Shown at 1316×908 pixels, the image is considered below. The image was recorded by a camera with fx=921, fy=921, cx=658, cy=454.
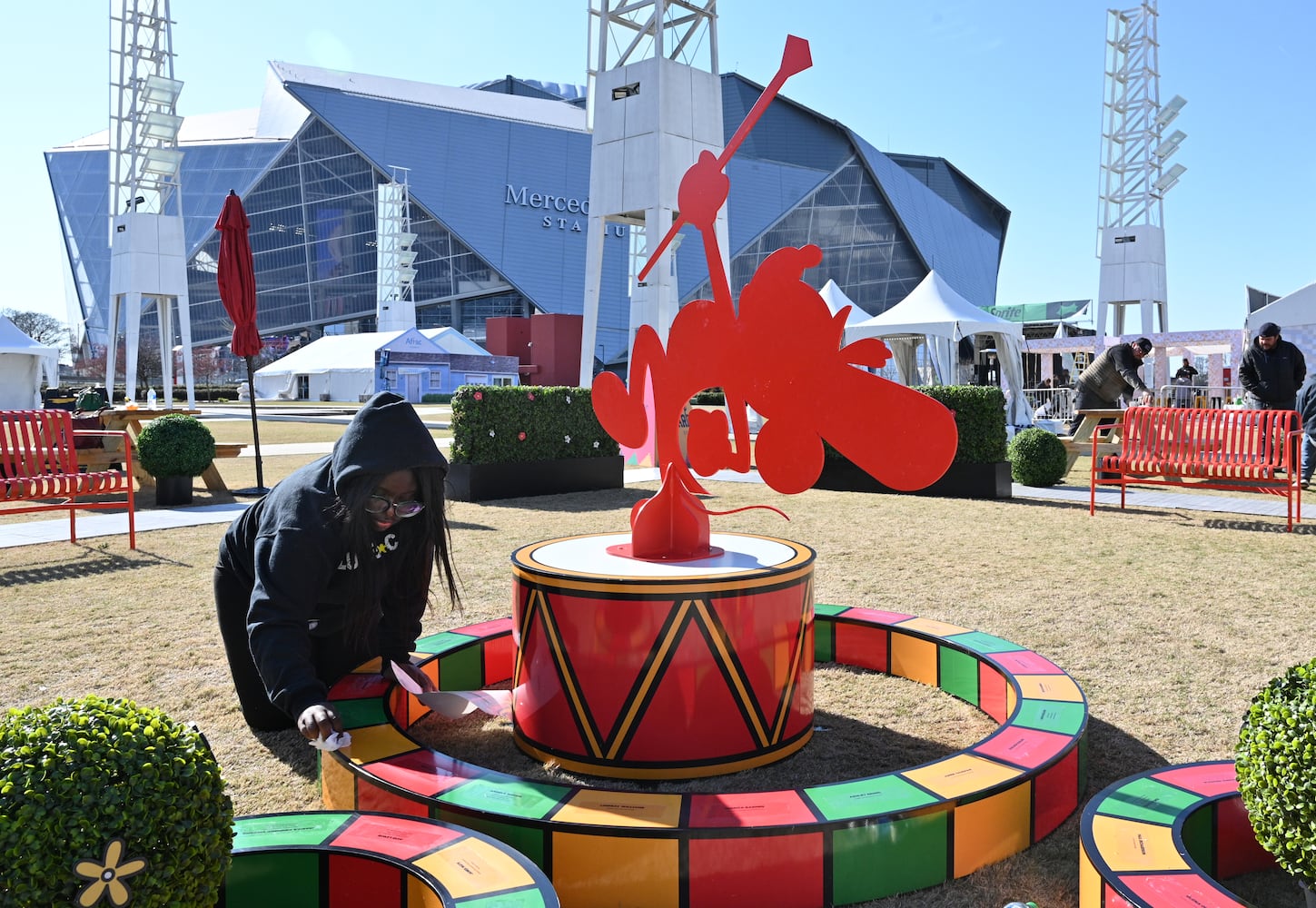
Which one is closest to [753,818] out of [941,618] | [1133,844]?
[1133,844]

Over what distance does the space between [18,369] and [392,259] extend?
32456 mm

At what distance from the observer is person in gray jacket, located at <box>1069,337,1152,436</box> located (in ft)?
35.4

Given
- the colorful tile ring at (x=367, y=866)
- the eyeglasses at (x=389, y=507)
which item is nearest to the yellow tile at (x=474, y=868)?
the colorful tile ring at (x=367, y=866)

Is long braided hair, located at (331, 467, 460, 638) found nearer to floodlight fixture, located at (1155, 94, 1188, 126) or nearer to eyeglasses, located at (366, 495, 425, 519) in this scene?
eyeglasses, located at (366, 495, 425, 519)

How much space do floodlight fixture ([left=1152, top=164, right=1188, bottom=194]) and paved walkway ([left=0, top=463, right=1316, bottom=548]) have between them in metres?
24.2

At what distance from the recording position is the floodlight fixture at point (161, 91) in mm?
24578

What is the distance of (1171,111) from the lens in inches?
1182

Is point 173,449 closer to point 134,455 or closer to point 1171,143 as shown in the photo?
point 134,455

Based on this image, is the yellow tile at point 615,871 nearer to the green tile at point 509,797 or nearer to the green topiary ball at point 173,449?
the green tile at point 509,797

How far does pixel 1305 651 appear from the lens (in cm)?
424

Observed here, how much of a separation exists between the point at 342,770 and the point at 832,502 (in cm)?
797

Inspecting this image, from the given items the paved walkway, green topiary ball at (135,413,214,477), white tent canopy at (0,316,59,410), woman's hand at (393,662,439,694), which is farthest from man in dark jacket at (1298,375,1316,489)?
white tent canopy at (0,316,59,410)

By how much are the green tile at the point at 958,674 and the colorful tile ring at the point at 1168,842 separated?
1265mm

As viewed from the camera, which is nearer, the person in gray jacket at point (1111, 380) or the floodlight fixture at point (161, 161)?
the person in gray jacket at point (1111, 380)
